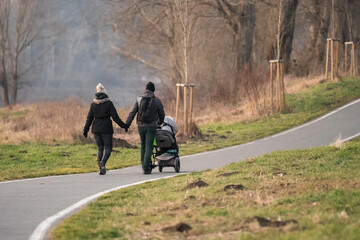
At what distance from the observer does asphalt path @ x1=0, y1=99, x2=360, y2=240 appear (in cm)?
1030

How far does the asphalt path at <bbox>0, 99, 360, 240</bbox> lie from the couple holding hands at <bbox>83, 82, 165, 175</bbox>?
571 millimetres

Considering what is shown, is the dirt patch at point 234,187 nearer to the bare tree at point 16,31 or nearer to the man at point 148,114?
the man at point 148,114

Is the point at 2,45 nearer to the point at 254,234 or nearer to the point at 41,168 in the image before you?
the point at 41,168

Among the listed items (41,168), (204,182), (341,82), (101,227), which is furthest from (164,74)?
(101,227)

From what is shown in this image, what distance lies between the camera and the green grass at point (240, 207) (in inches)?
336

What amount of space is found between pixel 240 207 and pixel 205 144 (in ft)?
49.0

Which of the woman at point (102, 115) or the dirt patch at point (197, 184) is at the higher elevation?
the woman at point (102, 115)

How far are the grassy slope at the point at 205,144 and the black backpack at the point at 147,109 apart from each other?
2.54 metres

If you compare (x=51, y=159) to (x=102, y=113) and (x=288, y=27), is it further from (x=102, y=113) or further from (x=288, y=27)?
(x=288, y=27)

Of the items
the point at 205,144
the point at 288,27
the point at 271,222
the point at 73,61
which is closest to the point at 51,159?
the point at 205,144

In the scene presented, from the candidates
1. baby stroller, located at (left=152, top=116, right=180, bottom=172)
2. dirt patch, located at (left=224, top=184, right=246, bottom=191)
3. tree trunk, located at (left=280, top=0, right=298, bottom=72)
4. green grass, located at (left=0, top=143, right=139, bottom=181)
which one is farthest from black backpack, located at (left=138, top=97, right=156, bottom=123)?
tree trunk, located at (left=280, top=0, right=298, bottom=72)

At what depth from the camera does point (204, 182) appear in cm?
1323

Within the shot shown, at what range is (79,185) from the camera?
1466 centimetres

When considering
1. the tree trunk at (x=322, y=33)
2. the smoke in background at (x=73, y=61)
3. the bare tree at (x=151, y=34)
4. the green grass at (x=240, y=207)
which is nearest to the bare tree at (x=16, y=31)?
the bare tree at (x=151, y=34)
